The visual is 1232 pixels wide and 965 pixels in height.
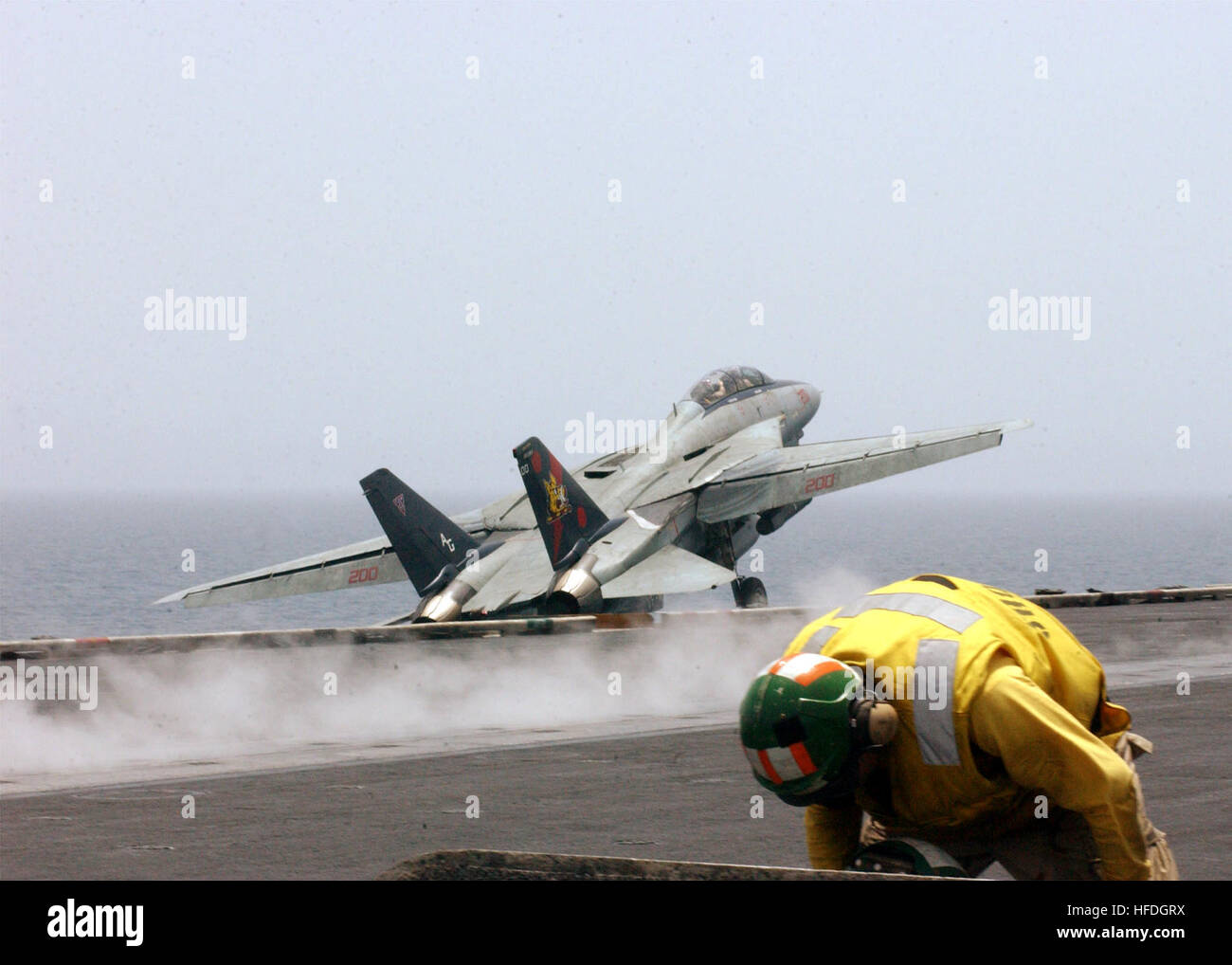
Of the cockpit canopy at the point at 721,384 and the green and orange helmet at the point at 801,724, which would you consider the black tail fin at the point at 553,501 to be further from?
the green and orange helmet at the point at 801,724

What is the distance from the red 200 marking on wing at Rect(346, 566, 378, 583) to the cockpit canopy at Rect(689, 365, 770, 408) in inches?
353

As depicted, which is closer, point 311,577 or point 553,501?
point 553,501

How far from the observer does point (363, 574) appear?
33875 millimetres

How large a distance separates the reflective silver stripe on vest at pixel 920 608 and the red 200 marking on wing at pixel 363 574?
3013cm

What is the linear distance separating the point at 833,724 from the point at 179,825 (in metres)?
6.56

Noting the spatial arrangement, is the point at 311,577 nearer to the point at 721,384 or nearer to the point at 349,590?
the point at 721,384

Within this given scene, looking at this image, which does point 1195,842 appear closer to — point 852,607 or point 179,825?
point 852,607

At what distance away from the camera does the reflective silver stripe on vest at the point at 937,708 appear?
385 centimetres

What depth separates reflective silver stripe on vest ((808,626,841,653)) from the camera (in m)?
4.12

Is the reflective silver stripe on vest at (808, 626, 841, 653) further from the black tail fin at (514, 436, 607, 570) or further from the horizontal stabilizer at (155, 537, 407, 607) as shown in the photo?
the horizontal stabilizer at (155, 537, 407, 607)

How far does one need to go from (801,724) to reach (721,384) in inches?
1178

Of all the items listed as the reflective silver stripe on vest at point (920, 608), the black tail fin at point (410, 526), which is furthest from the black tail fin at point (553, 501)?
the reflective silver stripe on vest at point (920, 608)

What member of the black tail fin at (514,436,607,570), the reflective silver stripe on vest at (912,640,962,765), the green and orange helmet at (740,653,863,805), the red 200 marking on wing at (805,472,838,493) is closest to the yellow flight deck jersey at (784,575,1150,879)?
the reflective silver stripe on vest at (912,640,962,765)

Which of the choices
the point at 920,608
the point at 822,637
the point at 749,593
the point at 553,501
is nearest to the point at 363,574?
the point at 553,501
